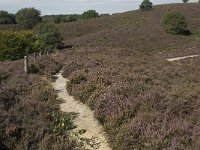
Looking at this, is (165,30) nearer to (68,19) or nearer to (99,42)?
(99,42)

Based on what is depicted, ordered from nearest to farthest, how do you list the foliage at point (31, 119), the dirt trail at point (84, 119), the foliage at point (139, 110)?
the foliage at point (139, 110)
the foliage at point (31, 119)
the dirt trail at point (84, 119)

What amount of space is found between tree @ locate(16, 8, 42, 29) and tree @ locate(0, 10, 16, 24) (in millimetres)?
15906

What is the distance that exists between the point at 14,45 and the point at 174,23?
36.7m

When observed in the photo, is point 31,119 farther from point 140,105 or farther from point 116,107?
point 140,105

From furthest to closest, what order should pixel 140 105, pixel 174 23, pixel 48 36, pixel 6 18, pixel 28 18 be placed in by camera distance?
pixel 6 18
pixel 28 18
pixel 174 23
pixel 48 36
pixel 140 105

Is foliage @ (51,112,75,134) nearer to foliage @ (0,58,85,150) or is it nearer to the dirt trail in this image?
foliage @ (0,58,85,150)

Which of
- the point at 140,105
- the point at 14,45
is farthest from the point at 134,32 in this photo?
the point at 140,105

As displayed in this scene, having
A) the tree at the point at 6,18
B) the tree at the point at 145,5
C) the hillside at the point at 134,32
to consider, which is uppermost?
the tree at the point at 145,5

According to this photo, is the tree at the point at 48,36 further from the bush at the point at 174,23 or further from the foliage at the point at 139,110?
the foliage at the point at 139,110

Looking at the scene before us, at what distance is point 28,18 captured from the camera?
3556 inches

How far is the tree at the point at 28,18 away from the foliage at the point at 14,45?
161ft

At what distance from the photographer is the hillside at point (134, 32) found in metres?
62.9

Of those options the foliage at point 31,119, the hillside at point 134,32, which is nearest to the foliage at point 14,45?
the hillside at point 134,32

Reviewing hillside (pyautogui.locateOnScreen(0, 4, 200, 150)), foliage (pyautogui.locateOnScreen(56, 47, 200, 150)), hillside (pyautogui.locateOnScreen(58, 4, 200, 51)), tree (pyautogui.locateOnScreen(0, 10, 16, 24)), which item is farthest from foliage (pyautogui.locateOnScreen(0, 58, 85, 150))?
tree (pyautogui.locateOnScreen(0, 10, 16, 24))
